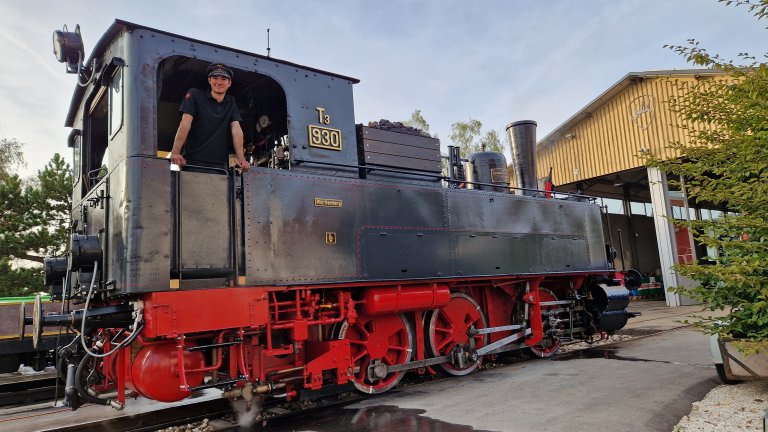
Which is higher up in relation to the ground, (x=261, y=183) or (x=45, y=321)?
(x=261, y=183)

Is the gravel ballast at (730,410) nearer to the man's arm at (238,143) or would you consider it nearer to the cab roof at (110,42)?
the man's arm at (238,143)

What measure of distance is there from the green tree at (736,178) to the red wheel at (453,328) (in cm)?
267

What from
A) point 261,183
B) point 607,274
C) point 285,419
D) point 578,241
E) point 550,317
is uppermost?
point 261,183

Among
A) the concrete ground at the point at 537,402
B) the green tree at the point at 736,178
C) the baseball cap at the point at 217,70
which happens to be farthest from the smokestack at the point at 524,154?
the baseball cap at the point at 217,70

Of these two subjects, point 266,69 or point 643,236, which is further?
point 643,236

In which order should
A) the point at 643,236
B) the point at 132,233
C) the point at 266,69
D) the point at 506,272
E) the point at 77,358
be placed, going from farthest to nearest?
the point at 643,236 < the point at 506,272 < the point at 266,69 < the point at 77,358 < the point at 132,233

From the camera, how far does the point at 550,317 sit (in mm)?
7605

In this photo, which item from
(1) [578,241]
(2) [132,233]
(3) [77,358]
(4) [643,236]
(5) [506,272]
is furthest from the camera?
(4) [643,236]

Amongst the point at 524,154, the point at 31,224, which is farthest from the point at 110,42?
the point at 31,224

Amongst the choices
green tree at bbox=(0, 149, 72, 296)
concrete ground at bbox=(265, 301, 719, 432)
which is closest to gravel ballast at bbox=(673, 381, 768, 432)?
concrete ground at bbox=(265, 301, 719, 432)

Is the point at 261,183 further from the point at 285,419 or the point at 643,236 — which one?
the point at 643,236

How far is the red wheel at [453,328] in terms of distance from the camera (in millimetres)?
6229

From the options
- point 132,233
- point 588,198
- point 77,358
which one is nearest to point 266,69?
point 132,233

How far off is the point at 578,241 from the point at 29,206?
15.4m
